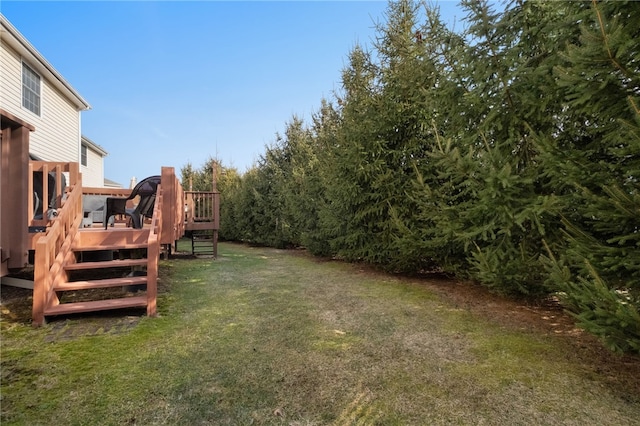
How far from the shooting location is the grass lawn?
201 centimetres

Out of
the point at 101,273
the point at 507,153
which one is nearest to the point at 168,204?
the point at 101,273

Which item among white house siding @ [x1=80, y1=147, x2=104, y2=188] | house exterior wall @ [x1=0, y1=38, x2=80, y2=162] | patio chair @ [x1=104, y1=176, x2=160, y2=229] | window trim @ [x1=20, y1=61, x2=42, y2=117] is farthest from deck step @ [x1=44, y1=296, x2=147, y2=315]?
white house siding @ [x1=80, y1=147, x2=104, y2=188]

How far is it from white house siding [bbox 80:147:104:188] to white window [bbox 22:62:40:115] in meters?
6.47

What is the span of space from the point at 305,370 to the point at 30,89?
39.3ft

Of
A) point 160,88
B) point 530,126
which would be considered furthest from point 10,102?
point 530,126

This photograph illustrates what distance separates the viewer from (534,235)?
3.92 meters

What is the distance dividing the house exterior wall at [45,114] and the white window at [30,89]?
158 millimetres

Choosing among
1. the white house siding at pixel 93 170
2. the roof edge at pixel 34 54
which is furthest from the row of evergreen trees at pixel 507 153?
the white house siding at pixel 93 170

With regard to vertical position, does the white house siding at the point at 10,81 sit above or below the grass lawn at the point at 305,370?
above

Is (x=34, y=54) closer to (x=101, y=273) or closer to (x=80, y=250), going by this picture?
(x=101, y=273)

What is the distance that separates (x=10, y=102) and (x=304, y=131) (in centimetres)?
972

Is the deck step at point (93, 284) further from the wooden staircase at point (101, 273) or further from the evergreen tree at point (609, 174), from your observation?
the evergreen tree at point (609, 174)

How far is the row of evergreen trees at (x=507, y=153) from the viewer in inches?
95.0

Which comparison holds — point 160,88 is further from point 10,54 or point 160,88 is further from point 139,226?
point 139,226
